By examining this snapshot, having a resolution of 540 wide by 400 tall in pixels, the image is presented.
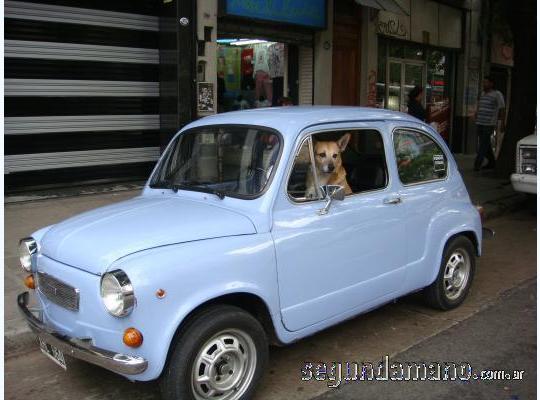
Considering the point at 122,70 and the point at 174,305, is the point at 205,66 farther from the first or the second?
the point at 174,305

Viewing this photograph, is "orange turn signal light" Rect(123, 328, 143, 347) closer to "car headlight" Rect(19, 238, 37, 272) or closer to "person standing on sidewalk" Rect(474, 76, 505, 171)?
"car headlight" Rect(19, 238, 37, 272)

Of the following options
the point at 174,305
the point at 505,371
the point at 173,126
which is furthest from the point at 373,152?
the point at 173,126

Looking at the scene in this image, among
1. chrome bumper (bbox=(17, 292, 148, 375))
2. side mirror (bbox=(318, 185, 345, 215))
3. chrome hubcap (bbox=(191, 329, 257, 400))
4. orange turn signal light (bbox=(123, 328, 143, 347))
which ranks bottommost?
chrome hubcap (bbox=(191, 329, 257, 400))

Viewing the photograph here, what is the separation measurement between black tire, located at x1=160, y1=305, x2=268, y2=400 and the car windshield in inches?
31.3

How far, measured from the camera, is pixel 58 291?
3.39 metres

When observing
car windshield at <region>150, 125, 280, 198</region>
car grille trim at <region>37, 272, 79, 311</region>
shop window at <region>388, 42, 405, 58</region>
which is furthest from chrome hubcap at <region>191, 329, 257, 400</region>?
shop window at <region>388, 42, 405, 58</region>

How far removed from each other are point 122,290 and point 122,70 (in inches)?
289

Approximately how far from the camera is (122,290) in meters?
2.96

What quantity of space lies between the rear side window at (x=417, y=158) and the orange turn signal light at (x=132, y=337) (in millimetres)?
2459

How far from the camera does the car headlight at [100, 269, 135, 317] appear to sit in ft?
9.71

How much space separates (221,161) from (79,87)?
232 inches

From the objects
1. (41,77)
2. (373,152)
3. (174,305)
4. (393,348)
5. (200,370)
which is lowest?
(393,348)

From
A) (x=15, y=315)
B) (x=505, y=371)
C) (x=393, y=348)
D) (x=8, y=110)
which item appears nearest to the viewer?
(x=505, y=371)

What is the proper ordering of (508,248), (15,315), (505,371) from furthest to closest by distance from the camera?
(508,248), (15,315), (505,371)
